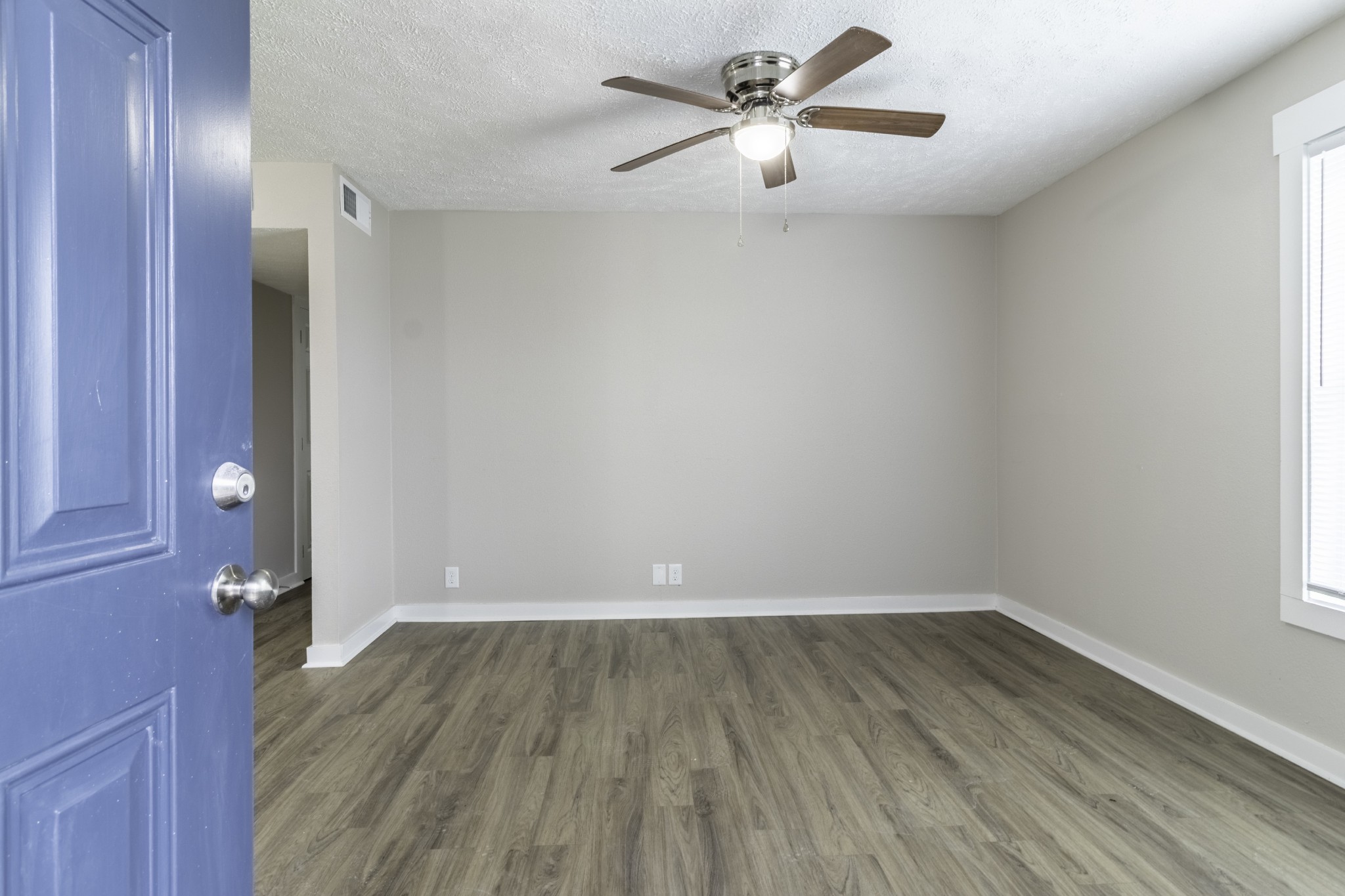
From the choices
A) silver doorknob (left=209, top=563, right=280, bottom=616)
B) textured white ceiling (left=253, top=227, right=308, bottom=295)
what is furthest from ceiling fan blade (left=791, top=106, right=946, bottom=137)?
textured white ceiling (left=253, top=227, right=308, bottom=295)

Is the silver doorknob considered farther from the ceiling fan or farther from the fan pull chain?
the fan pull chain

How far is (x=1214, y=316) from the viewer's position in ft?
8.98

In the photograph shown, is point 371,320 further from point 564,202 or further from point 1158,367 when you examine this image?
point 1158,367

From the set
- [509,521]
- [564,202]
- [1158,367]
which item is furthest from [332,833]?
[1158,367]

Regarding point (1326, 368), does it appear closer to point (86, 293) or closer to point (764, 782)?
point (764, 782)

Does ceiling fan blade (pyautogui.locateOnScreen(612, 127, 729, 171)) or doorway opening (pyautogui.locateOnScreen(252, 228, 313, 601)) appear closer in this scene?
ceiling fan blade (pyautogui.locateOnScreen(612, 127, 729, 171))

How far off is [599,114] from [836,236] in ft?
6.43

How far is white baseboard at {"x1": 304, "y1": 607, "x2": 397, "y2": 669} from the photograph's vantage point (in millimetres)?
3424

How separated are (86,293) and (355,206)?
330cm

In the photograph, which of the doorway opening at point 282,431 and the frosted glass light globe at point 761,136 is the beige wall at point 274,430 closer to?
the doorway opening at point 282,431

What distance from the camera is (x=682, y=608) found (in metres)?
4.30

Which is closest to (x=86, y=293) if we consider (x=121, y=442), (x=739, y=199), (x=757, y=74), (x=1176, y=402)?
(x=121, y=442)

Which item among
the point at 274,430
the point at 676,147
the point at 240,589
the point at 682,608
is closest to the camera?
the point at 240,589

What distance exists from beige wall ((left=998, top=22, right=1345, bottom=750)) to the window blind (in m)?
0.12
